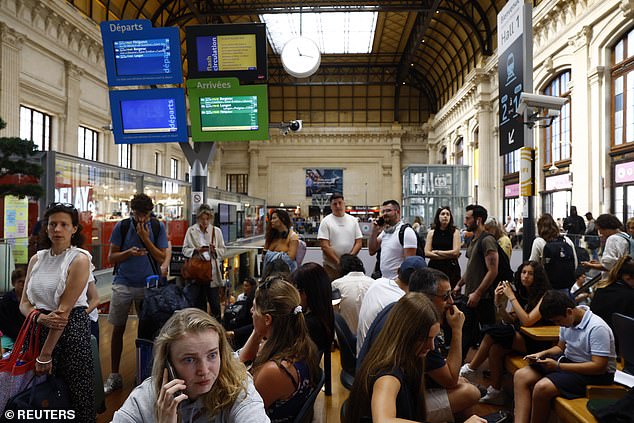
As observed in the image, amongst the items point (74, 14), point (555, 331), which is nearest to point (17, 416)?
point (555, 331)

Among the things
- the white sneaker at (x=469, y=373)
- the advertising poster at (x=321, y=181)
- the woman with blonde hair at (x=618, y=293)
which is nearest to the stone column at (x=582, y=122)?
the woman with blonde hair at (x=618, y=293)

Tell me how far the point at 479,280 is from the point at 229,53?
4.19 m

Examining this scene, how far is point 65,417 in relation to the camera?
102 inches

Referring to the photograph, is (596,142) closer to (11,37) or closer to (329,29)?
(329,29)

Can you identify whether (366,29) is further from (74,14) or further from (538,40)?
(74,14)

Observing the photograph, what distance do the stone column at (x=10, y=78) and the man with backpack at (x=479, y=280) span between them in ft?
46.2

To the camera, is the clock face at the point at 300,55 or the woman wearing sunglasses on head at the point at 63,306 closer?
the woman wearing sunglasses on head at the point at 63,306

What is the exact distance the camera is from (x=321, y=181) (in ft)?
123

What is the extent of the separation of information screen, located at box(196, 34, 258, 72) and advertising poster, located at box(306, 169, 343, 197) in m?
30.9

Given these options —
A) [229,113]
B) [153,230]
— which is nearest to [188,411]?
[153,230]

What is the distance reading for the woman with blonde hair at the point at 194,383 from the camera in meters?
1.67

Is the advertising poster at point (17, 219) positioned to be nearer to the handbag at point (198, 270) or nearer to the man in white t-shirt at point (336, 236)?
the handbag at point (198, 270)

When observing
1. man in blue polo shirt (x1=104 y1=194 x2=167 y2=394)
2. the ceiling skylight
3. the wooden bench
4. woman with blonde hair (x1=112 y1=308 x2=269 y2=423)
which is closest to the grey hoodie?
woman with blonde hair (x1=112 y1=308 x2=269 y2=423)

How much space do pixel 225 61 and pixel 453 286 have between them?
4045 millimetres
